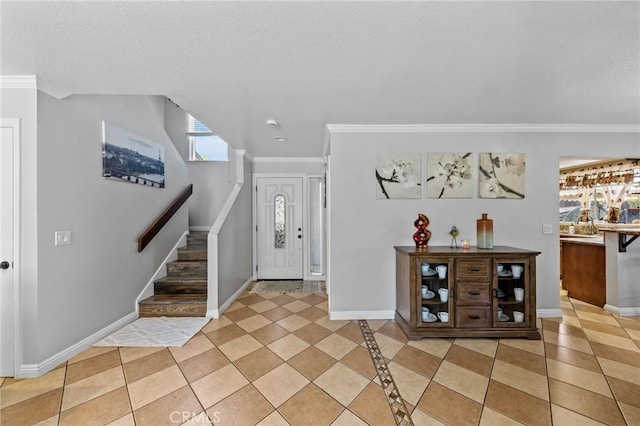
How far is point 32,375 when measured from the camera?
6.15ft

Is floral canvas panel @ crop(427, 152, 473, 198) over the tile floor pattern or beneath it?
over

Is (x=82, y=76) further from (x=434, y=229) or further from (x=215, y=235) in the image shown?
(x=434, y=229)

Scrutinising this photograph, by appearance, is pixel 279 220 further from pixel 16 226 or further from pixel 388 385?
pixel 388 385

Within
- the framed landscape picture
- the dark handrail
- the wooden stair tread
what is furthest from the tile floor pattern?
the framed landscape picture

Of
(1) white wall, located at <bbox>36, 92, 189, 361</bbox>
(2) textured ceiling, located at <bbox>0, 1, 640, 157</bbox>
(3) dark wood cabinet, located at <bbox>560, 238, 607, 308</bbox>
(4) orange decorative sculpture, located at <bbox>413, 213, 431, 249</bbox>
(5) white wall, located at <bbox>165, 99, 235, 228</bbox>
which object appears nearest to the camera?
(2) textured ceiling, located at <bbox>0, 1, 640, 157</bbox>

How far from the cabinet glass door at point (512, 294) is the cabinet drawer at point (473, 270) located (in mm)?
102

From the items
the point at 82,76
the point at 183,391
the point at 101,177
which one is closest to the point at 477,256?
the point at 183,391

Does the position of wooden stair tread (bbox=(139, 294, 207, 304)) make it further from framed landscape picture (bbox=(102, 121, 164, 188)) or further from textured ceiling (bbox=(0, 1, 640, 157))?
textured ceiling (bbox=(0, 1, 640, 157))

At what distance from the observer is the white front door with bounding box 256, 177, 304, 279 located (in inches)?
176

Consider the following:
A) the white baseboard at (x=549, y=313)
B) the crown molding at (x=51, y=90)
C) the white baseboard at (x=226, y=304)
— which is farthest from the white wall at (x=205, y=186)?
the white baseboard at (x=549, y=313)

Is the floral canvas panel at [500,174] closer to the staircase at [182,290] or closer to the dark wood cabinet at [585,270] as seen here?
the dark wood cabinet at [585,270]

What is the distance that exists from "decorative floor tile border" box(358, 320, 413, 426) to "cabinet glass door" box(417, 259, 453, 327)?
1.74ft

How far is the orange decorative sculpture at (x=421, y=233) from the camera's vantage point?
271cm

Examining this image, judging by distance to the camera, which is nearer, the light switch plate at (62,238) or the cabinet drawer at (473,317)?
the light switch plate at (62,238)
